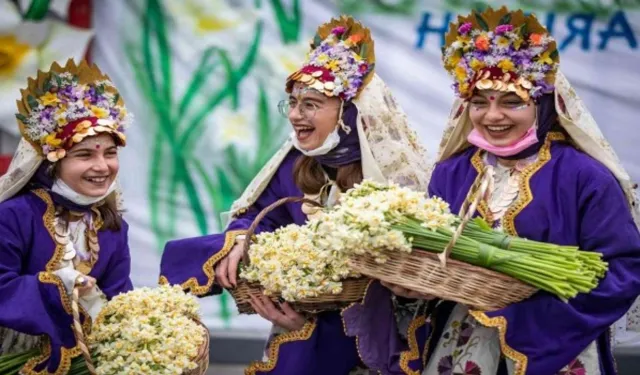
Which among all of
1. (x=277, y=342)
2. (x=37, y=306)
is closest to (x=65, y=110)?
(x=37, y=306)

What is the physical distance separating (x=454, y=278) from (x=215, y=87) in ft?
10.9

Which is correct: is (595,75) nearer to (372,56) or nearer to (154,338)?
(372,56)

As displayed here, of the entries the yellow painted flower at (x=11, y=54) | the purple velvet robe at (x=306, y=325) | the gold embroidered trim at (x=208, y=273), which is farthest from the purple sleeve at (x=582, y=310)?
the yellow painted flower at (x=11, y=54)

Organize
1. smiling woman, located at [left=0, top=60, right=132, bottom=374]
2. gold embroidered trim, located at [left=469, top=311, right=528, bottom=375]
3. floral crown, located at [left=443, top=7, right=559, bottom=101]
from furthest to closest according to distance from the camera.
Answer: smiling woman, located at [left=0, top=60, right=132, bottom=374] → floral crown, located at [left=443, top=7, right=559, bottom=101] → gold embroidered trim, located at [left=469, top=311, right=528, bottom=375]

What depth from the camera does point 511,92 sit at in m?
4.79

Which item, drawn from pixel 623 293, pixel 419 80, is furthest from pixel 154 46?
pixel 623 293

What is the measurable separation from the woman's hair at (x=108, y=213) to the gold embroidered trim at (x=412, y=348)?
1.32 meters

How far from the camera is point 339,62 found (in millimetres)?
5398

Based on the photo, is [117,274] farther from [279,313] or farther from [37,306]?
[279,313]

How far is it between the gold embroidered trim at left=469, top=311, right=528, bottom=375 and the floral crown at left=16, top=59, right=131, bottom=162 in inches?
67.1

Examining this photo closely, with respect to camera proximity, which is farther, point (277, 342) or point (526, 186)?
point (277, 342)

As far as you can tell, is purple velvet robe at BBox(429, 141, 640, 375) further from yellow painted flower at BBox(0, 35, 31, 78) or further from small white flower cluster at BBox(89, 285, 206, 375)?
yellow painted flower at BBox(0, 35, 31, 78)

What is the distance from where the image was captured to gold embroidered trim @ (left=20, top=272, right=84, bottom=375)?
4.91m

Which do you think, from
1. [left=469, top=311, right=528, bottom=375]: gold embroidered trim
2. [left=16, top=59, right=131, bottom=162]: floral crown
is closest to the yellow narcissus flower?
[left=16, top=59, right=131, bottom=162]: floral crown
